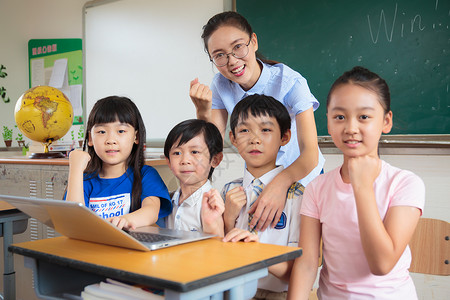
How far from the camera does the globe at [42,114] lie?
8.16ft

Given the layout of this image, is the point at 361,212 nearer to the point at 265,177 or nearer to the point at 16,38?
the point at 265,177

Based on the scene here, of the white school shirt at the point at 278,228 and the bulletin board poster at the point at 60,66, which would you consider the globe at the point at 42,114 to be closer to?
the bulletin board poster at the point at 60,66

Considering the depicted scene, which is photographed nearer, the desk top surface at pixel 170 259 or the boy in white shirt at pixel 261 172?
the desk top surface at pixel 170 259

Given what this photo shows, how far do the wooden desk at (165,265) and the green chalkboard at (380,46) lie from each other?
5.31ft

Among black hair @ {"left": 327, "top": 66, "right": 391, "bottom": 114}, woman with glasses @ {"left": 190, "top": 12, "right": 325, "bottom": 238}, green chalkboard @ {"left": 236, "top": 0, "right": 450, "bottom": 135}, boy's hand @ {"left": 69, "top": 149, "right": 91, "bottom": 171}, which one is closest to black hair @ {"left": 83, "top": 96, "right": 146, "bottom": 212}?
boy's hand @ {"left": 69, "top": 149, "right": 91, "bottom": 171}

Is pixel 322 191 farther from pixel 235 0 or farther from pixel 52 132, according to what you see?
pixel 235 0

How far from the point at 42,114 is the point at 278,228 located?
Answer: 1695mm

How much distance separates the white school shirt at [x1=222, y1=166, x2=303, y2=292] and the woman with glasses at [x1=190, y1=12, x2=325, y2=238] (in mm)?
60

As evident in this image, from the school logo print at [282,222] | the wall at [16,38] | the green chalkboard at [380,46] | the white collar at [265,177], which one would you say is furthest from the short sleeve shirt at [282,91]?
the wall at [16,38]

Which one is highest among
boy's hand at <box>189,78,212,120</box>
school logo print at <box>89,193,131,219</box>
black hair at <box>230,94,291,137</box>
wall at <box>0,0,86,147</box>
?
wall at <box>0,0,86,147</box>

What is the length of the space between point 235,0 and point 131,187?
5.75 feet

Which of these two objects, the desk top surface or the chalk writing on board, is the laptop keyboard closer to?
the desk top surface

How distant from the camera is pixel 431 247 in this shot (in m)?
1.45

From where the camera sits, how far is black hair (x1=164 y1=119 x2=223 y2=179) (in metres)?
1.53
